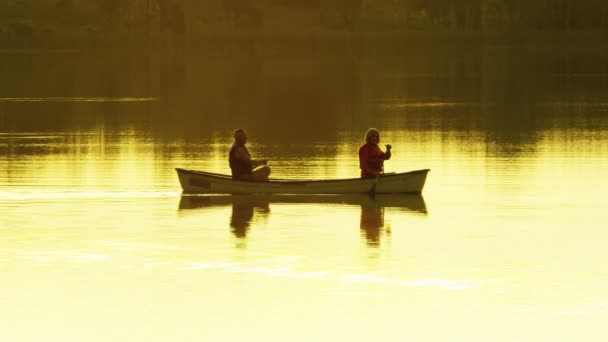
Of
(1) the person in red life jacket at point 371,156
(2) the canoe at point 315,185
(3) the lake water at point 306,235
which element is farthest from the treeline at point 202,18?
(1) the person in red life jacket at point 371,156

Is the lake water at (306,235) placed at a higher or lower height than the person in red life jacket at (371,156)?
lower

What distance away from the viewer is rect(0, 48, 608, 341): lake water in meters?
19.3

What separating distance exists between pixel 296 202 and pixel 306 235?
4.79m

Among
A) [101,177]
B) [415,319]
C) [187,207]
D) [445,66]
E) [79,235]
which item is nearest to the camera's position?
[415,319]

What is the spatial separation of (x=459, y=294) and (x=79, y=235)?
8.01 meters

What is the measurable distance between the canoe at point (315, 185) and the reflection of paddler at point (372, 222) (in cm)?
130

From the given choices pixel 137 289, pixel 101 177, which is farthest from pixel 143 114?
pixel 137 289

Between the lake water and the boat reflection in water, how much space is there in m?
0.09

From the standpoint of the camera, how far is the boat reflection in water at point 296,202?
94.5 feet

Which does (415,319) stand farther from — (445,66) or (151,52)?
(151,52)

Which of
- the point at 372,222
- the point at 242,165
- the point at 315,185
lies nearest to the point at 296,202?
the point at 315,185

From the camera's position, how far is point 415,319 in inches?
758

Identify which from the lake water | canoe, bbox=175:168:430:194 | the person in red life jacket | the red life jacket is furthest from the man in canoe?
the person in red life jacket

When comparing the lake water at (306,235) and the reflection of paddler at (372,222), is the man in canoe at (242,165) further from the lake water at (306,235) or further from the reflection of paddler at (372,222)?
the reflection of paddler at (372,222)
